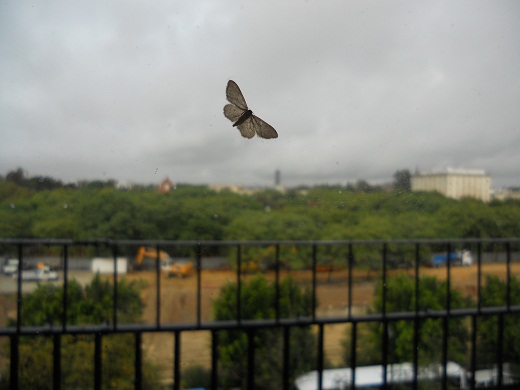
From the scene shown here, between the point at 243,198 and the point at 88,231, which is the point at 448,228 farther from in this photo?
the point at 88,231

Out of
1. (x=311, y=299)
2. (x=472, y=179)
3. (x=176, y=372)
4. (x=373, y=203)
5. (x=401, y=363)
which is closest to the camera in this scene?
(x=373, y=203)

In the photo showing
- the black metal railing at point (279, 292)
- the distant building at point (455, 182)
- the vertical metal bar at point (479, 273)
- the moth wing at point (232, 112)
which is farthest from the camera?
the vertical metal bar at point (479, 273)

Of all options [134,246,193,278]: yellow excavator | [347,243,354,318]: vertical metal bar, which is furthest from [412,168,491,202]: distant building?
[134,246,193,278]: yellow excavator

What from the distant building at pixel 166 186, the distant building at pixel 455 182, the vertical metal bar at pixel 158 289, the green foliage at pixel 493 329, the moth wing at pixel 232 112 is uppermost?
the moth wing at pixel 232 112

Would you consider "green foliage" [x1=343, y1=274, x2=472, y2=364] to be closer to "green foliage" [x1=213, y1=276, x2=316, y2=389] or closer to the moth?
"green foliage" [x1=213, y1=276, x2=316, y2=389]

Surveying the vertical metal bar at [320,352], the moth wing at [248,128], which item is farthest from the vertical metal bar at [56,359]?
the moth wing at [248,128]

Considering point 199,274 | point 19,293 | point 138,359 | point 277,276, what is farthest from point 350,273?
point 19,293

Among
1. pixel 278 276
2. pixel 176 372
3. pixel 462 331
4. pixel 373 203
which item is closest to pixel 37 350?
pixel 176 372

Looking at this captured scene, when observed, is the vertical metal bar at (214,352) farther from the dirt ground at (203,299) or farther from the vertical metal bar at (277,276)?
the vertical metal bar at (277,276)
